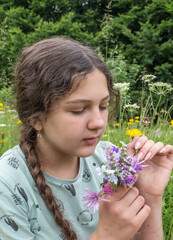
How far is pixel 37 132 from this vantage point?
121 cm

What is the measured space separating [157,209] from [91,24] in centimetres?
796

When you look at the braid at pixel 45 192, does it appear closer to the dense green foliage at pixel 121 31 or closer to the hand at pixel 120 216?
the hand at pixel 120 216

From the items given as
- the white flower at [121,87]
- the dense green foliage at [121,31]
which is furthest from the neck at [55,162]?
the dense green foliage at [121,31]

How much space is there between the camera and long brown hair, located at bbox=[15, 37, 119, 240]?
1070 millimetres

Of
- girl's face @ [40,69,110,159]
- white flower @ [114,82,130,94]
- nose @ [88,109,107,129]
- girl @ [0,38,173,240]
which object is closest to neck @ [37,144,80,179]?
girl @ [0,38,173,240]

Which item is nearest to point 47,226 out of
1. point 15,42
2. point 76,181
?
point 76,181

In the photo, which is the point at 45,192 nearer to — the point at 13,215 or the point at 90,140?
the point at 13,215

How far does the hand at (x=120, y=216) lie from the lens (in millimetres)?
950

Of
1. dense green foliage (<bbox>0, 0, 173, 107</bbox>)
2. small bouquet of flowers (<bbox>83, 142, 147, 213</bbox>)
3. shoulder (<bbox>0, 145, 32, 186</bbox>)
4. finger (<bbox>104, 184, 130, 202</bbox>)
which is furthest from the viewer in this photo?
dense green foliage (<bbox>0, 0, 173, 107</bbox>)

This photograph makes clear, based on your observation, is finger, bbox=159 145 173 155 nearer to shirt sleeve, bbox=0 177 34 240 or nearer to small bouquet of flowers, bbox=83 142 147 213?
small bouquet of flowers, bbox=83 142 147 213

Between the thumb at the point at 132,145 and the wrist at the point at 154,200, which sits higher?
the thumb at the point at 132,145

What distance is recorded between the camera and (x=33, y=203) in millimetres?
1070

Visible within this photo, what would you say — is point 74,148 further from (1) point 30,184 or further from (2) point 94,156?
(2) point 94,156

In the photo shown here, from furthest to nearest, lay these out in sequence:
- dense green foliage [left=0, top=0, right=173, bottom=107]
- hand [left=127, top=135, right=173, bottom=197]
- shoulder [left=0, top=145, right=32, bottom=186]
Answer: dense green foliage [left=0, top=0, right=173, bottom=107] < hand [left=127, top=135, right=173, bottom=197] < shoulder [left=0, top=145, right=32, bottom=186]
